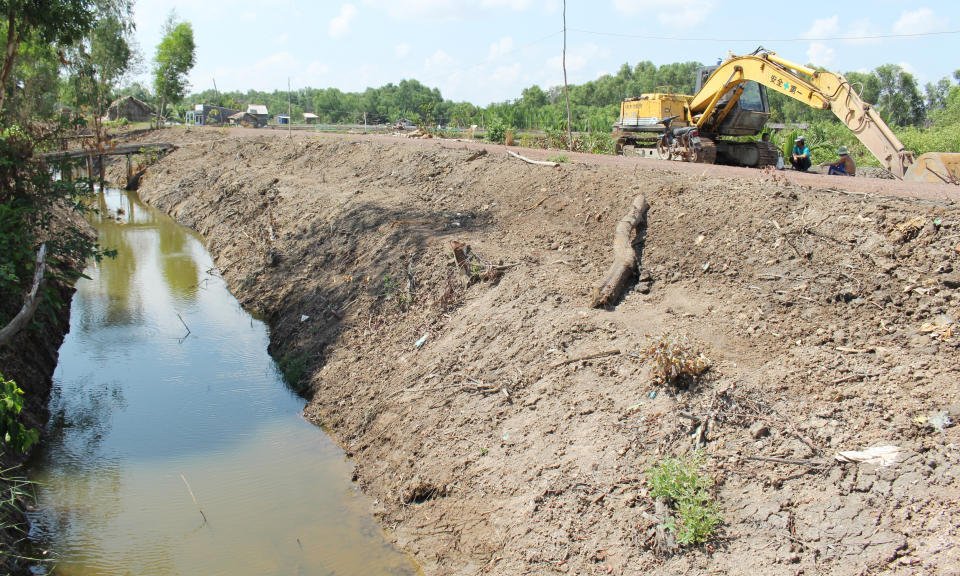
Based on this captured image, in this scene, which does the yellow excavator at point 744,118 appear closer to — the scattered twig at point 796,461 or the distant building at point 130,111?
the scattered twig at point 796,461

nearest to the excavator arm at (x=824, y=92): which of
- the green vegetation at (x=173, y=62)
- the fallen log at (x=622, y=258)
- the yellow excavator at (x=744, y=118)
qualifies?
the yellow excavator at (x=744, y=118)

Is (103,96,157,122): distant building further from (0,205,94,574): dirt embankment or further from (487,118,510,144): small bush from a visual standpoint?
(0,205,94,574): dirt embankment

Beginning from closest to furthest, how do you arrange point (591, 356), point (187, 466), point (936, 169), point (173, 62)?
point (591, 356), point (187, 466), point (936, 169), point (173, 62)

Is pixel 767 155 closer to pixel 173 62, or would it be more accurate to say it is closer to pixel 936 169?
pixel 936 169

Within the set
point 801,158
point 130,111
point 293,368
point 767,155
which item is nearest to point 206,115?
point 130,111

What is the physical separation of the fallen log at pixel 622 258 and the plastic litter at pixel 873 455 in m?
3.10

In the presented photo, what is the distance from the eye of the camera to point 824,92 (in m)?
11.0

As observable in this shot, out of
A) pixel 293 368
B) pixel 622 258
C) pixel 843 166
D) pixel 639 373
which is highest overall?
pixel 843 166

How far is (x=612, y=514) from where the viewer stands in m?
4.61

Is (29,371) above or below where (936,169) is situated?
below

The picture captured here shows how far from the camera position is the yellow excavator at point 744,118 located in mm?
10219

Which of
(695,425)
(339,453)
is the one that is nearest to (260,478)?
(339,453)

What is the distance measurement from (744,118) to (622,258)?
32.2 feet

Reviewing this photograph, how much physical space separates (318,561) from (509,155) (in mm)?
10413
